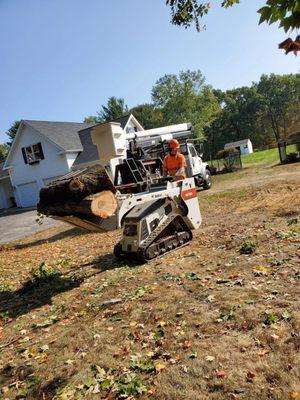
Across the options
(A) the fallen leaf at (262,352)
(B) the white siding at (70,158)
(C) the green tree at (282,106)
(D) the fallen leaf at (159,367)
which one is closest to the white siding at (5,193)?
(B) the white siding at (70,158)

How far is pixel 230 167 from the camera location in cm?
2945

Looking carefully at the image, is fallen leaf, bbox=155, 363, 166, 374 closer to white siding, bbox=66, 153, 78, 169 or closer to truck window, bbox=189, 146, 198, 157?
truck window, bbox=189, 146, 198, 157

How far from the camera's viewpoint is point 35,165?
3334cm

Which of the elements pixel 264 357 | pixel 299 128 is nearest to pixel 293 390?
pixel 264 357

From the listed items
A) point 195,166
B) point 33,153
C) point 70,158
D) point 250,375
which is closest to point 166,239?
point 250,375

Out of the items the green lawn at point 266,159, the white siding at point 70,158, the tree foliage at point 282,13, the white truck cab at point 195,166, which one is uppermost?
the white siding at point 70,158

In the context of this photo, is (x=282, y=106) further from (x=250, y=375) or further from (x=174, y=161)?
(x=250, y=375)

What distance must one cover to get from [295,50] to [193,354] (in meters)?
3.25

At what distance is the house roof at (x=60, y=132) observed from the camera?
31120mm

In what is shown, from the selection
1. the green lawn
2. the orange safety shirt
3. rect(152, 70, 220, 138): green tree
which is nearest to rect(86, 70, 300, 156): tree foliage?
rect(152, 70, 220, 138): green tree

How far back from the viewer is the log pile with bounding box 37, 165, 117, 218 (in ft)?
21.1

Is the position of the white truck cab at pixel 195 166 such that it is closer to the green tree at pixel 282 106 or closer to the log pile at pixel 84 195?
the log pile at pixel 84 195

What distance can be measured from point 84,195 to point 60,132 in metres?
28.5

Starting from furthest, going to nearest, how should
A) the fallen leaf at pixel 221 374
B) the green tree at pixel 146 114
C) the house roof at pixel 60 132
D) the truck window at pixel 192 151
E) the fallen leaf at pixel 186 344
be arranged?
the green tree at pixel 146 114
the house roof at pixel 60 132
the truck window at pixel 192 151
the fallen leaf at pixel 186 344
the fallen leaf at pixel 221 374
